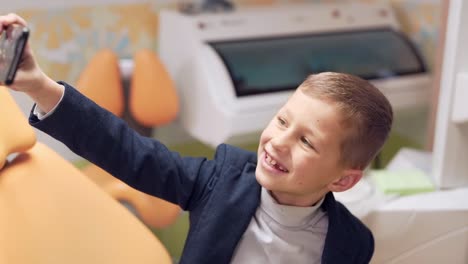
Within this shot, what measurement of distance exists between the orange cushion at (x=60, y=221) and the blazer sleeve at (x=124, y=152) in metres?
0.12

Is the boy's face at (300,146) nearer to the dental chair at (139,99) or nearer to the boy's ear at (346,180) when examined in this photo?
the boy's ear at (346,180)

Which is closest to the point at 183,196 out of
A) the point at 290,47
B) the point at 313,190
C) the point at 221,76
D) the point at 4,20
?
the point at 313,190

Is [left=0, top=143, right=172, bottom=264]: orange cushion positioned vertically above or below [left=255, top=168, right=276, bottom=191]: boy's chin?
below

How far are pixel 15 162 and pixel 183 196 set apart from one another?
0.82 feet

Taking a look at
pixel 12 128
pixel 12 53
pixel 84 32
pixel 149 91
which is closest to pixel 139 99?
pixel 149 91

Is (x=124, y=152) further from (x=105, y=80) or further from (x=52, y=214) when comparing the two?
(x=105, y=80)

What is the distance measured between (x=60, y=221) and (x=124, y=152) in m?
0.17

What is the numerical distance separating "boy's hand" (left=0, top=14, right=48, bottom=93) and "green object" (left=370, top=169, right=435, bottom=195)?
2.43ft

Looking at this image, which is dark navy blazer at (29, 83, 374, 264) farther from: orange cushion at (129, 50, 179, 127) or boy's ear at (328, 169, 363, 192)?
orange cushion at (129, 50, 179, 127)

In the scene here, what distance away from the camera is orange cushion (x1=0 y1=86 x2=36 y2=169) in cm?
89

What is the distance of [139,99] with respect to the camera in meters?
1.32

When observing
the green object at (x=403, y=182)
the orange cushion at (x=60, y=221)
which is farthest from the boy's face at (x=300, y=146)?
the green object at (x=403, y=182)

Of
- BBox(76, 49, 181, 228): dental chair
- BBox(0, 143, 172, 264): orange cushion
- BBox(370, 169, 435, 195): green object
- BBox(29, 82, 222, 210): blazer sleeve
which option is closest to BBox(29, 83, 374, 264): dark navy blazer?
BBox(29, 82, 222, 210): blazer sleeve

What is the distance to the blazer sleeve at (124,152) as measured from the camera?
2.50ft
